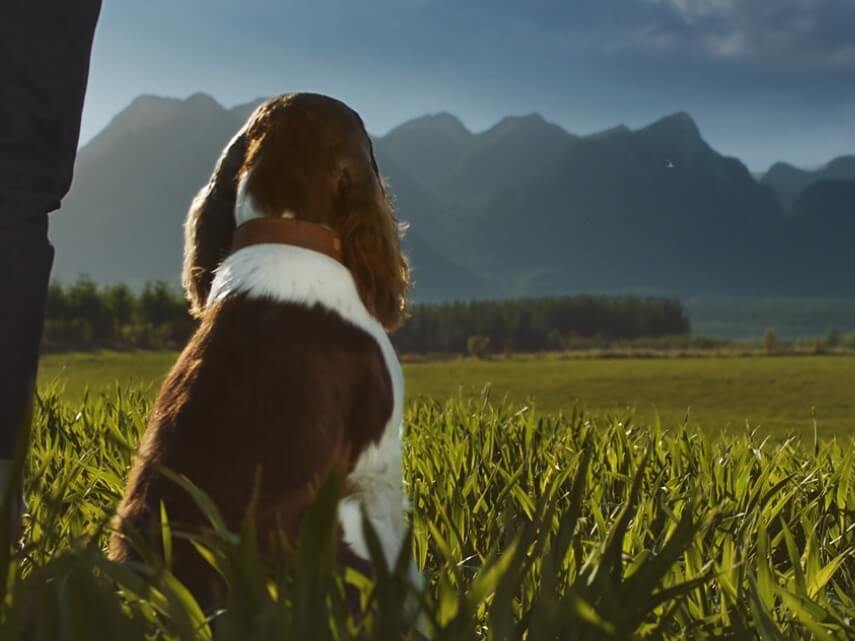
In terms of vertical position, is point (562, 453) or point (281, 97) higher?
point (281, 97)

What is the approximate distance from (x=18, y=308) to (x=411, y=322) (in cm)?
243

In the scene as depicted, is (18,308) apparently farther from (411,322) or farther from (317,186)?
(411,322)

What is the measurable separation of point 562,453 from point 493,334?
119 ft

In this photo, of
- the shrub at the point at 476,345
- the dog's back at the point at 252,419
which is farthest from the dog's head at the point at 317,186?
the shrub at the point at 476,345

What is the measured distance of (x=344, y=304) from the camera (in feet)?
6.50

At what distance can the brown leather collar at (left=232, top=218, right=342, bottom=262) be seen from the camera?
79.3 inches

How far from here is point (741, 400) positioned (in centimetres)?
967

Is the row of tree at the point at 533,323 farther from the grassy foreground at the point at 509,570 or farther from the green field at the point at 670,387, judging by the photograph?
the grassy foreground at the point at 509,570

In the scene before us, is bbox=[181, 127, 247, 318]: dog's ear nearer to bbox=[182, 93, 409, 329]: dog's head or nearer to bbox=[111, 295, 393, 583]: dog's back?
bbox=[182, 93, 409, 329]: dog's head

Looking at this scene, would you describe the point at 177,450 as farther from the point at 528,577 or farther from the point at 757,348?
the point at 757,348

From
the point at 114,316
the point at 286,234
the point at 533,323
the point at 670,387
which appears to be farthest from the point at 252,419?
the point at 533,323

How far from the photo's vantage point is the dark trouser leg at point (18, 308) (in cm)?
246

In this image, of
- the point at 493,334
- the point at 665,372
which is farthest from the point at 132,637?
the point at 493,334

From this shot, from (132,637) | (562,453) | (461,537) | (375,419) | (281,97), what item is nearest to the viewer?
(132,637)
